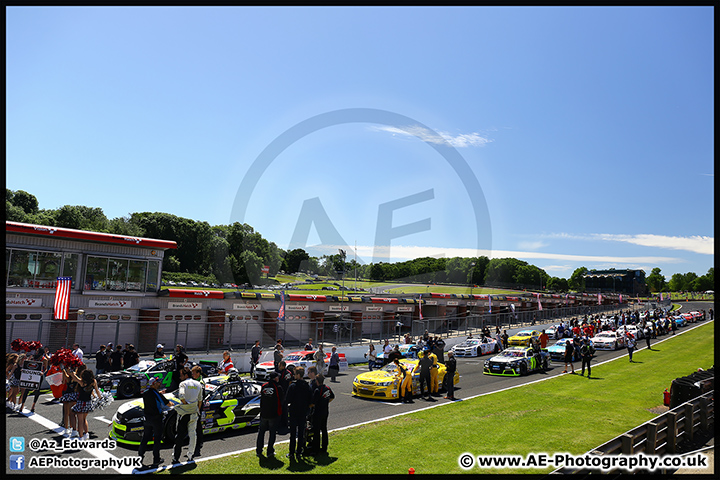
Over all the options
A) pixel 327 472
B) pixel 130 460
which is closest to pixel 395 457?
pixel 327 472

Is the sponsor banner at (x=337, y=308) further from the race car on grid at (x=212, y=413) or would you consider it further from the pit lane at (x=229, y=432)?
the race car on grid at (x=212, y=413)

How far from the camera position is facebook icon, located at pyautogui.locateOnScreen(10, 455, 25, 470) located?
828 cm

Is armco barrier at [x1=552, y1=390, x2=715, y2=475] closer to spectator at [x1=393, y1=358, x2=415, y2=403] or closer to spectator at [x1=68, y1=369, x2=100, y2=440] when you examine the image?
spectator at [x1=393, y1=358, x2=415, y2=403]

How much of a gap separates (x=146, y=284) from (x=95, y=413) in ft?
57.0

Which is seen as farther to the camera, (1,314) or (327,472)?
(1,314)

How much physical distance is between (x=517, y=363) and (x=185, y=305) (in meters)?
21.3

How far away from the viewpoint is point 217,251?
340ft

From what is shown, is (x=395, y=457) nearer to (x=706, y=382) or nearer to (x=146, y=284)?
(x=706, y=382)

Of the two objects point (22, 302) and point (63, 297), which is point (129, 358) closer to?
point (63, 297)

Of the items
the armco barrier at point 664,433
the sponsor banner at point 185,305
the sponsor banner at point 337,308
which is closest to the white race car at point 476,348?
the sponsor banner at point 337,308

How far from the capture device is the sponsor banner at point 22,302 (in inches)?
943

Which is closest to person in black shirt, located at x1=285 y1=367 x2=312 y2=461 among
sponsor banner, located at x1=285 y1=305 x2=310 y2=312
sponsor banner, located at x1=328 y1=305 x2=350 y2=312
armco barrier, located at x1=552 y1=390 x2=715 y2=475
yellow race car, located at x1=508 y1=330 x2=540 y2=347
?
armco barrier, located at x1=552 y1=390 x2=715 y2=475

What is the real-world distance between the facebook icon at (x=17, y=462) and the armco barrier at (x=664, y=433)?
30.8 ft

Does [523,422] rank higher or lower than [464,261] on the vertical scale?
lower
